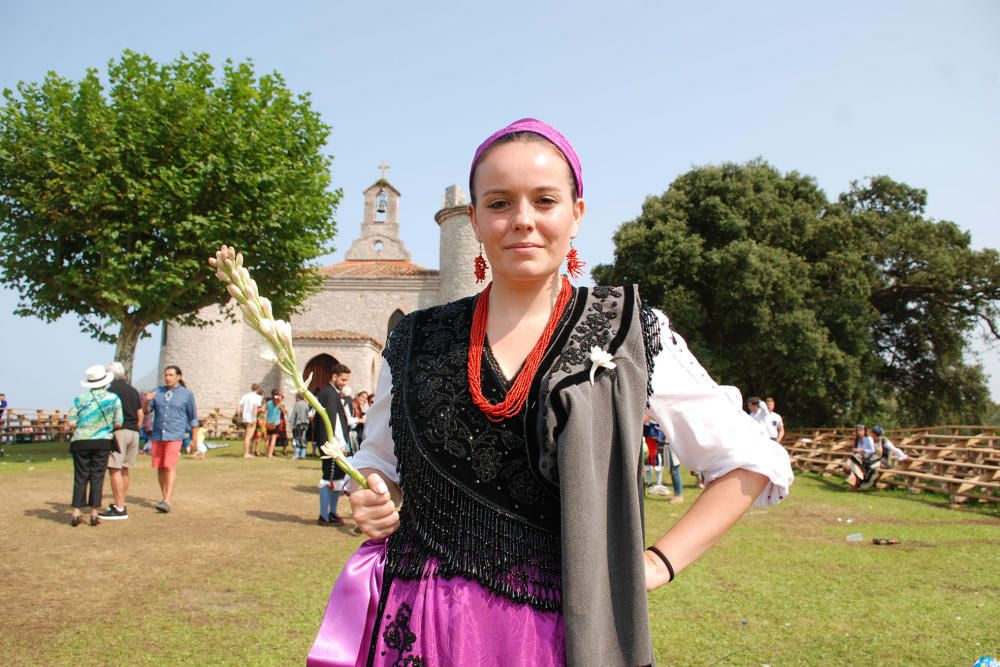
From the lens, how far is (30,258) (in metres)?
17.4

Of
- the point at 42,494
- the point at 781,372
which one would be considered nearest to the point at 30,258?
the point at 42,494

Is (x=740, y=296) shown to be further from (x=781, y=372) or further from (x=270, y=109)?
(x=270, y=109)

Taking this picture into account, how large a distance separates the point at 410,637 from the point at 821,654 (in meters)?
4.31

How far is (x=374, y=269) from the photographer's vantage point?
38156mm

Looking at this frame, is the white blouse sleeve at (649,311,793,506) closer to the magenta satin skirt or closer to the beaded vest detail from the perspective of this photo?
the beaded vest detail

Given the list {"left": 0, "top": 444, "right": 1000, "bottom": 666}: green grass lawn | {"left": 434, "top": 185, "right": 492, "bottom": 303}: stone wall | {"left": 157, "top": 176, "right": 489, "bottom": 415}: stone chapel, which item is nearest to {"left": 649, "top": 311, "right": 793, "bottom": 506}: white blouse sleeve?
{"left": 0, "top": 444, "right": 1000, "bottom": 666}: green grass lawn

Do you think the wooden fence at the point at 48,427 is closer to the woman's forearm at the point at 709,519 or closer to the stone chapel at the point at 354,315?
the stone chapel at the point at 354,315

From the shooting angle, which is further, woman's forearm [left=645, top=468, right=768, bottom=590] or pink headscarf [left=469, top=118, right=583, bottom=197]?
pink headscarf [left=469, top=118, right=583, bottom=197]

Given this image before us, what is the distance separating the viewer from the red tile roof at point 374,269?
37.2 m

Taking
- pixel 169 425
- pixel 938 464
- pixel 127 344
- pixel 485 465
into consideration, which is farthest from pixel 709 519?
pixel 127 344

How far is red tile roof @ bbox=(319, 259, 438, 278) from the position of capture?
3716cm

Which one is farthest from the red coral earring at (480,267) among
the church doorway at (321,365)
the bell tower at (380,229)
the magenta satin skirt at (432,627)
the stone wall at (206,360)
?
the bell tower at (380,229)

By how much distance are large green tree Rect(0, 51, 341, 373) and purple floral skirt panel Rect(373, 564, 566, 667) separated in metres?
17.1

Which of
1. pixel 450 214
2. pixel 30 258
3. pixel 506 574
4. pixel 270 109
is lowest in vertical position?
pixel 506 574
